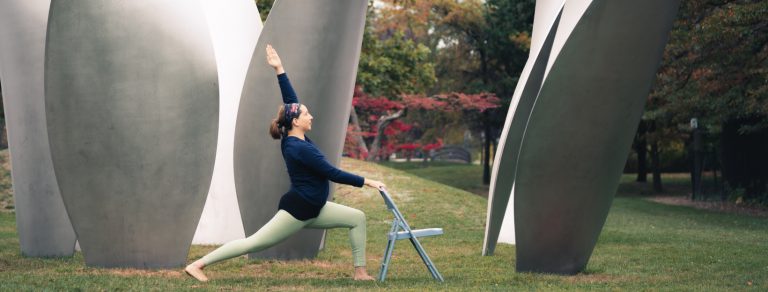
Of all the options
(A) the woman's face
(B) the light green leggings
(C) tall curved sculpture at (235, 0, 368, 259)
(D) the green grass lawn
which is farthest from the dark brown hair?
(C) tall curved sculpture at (235, 0, 368, 259)

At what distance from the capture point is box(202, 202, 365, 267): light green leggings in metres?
7.00

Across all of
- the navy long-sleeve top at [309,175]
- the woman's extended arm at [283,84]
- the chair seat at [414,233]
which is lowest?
the chair seat at [414,233]

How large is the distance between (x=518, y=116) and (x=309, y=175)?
3453mm

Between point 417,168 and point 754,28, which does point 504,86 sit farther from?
point 754,28

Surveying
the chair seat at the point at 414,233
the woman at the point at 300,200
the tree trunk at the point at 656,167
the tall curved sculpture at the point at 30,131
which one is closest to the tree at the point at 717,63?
the tree trunk at the point at 656,167

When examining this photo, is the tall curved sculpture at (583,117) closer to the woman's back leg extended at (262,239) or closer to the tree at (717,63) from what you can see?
the woman's back leg extended at (262,239)

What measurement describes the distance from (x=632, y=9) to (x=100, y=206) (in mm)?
4979

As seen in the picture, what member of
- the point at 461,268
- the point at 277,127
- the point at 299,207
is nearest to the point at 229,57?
the point at 461,268

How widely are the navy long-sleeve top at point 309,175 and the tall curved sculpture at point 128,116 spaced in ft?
5.46

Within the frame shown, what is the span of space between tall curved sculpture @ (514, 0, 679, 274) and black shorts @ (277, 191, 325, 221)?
201 centimetres

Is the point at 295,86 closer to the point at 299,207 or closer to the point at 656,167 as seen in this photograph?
the point at 299,207

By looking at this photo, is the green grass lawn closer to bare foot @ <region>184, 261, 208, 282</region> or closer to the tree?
bare foot @ <region>184, 261, 208, 282</region>

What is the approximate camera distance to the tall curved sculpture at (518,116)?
9.52 m

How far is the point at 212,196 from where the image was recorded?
12773 millimetres
